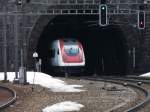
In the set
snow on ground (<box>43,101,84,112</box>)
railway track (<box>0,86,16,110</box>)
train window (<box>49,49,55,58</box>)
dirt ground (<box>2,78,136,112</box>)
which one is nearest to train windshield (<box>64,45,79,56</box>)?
train window (<box>49,49,55,58</box>)

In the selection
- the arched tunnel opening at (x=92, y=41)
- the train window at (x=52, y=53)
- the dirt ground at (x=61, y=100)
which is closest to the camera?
the dirt ground at (x=61, y=100)

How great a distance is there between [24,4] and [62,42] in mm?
5992

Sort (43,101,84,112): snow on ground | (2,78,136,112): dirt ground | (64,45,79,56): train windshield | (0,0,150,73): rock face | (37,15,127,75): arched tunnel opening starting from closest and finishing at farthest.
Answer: (43,101,84,112): snow on ground < (2,78,136,112): dirt ground < (64,45,79,56): train windshield < (0,0,150,73): rock face < (37,15,127,75): arched tunnel opening

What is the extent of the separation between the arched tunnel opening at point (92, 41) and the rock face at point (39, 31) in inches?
43.2

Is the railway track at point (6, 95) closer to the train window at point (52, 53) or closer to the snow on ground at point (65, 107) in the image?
the snow on ground at point (65, 107)

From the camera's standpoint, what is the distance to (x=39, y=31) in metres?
65.2

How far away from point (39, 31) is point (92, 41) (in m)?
11.6

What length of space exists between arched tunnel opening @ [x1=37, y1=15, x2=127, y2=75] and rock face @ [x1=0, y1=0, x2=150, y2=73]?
1097 millimetres

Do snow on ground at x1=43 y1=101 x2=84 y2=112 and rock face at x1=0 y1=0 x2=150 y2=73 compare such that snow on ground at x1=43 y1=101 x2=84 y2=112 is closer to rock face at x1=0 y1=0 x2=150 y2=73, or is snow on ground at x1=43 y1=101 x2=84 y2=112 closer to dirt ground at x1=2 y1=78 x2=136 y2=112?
dirt ground at x1=2 y1=78 x2=136 y2=112

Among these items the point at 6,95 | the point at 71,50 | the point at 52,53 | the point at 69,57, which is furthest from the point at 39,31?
the point at 6,95

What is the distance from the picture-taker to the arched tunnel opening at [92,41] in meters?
68.5

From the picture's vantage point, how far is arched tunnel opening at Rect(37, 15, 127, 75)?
68.5 m

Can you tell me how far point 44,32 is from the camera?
2749 inches

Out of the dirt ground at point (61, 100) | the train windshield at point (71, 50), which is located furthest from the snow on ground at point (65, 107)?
the train windshield at point (71, 50)
